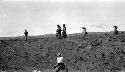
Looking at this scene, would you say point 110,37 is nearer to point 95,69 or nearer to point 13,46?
point 95,69

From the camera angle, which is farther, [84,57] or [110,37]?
[110,37]

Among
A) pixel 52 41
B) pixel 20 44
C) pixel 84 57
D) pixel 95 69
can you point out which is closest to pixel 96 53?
pixel 84 57

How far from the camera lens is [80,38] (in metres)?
35.1

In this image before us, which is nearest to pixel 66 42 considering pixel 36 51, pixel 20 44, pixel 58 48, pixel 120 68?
pixel 58 48

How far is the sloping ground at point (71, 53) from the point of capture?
29.5 metres

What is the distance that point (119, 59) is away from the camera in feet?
96.2

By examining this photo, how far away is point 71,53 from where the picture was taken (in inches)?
1307

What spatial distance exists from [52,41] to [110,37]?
7619mm

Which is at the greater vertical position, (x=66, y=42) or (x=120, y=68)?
(x=66, y=42)

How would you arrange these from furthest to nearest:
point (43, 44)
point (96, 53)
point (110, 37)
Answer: point (43, 44) → point (110, 37) → point (96, 53)

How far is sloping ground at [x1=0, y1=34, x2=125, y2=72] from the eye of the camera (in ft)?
96.7

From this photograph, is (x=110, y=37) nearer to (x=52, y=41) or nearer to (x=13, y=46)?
(x=52, y=41)

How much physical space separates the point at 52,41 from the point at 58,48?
7.33 ft

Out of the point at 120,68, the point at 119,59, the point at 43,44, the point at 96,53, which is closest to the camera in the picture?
the point at 120,68
